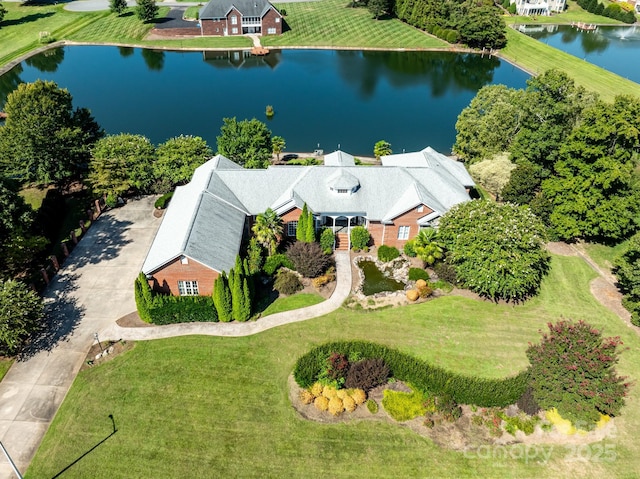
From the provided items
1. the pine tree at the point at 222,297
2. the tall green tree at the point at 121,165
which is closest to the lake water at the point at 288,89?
the tall green tree at the point at 121,165

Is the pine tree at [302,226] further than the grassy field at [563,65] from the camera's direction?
No

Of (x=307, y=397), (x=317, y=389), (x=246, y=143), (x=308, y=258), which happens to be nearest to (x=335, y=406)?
(x=317, y=389)

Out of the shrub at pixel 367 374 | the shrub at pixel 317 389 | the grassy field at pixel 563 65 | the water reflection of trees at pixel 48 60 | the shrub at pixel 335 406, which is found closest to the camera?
the shrub at pixel 335 406

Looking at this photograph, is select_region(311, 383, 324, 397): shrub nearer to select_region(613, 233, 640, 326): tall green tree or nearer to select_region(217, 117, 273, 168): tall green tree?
select_region(613, 233, 640, 326): tall green tree

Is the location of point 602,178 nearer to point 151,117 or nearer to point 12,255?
point 12,255

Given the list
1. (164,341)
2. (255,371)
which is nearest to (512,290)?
(255,371)

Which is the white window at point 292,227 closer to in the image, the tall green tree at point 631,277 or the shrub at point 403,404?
the shrub at point 403,404
